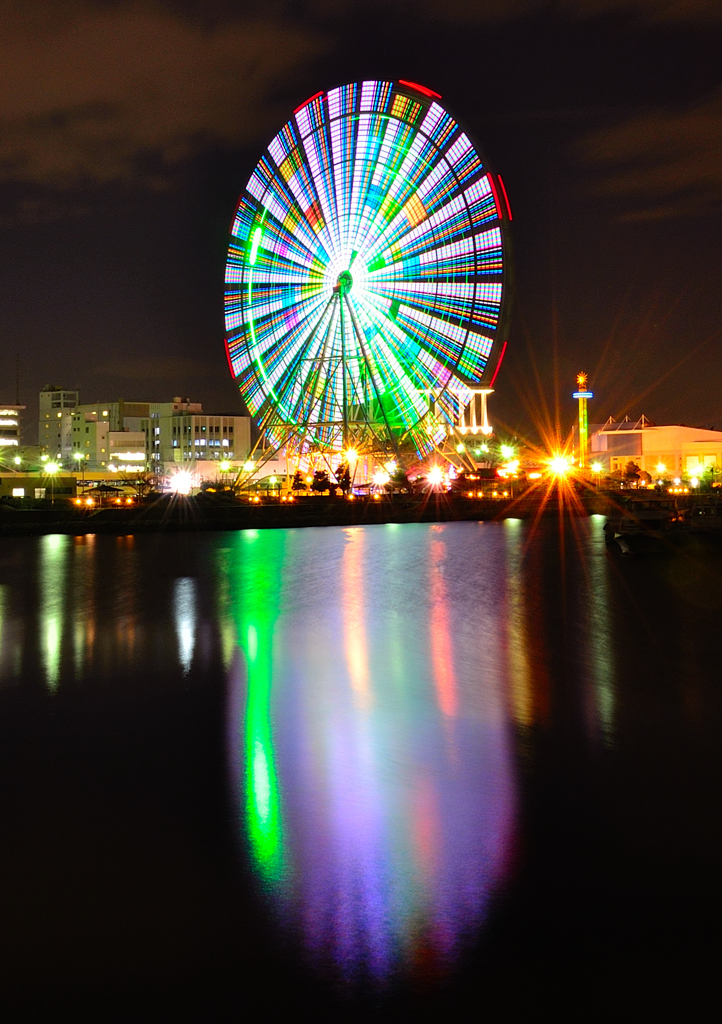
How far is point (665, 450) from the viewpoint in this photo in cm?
7938

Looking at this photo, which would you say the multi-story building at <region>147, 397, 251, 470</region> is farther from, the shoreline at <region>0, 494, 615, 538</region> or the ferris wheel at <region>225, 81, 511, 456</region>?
the ferris wheel at <region>225, 81, 511, 456</region>

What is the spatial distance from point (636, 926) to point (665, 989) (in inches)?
21.4

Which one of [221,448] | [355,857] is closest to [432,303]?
[355,857]

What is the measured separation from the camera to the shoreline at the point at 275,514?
44656 millimetres

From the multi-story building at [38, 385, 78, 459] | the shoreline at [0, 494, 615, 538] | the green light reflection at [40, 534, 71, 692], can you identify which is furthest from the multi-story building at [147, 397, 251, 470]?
the green light reflection at [40, 534, 71, 692]

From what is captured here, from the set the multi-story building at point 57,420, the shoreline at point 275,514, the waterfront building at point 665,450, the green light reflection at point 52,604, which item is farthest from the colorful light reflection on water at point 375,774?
the multi-story building at point 57,420

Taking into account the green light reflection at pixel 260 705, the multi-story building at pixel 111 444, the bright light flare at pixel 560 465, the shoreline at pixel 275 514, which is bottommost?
the green light reflection at pixel 260 705

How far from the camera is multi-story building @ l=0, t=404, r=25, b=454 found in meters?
99.4

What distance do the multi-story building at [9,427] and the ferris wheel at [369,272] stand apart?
200ft

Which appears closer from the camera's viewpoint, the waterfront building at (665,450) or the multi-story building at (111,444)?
the waterfront building at (665,450)

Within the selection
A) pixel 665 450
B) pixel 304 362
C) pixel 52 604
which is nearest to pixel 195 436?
pixel 665 450

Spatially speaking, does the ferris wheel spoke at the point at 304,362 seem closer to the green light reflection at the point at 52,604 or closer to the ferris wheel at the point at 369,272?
the ferris wheel at the point at 369,272

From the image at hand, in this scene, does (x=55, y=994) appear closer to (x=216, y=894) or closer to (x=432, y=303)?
(x=216, y=894)

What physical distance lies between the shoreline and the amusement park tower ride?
33.2m
